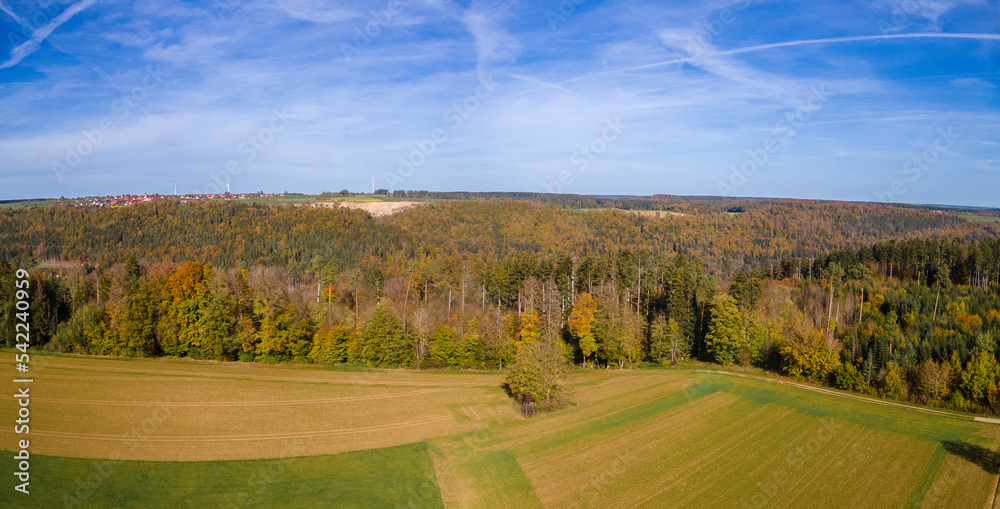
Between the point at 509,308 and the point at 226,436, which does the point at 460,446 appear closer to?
the point at 226,436

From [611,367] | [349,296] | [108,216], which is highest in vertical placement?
[108,216]

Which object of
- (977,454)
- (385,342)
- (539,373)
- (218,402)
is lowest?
(977,454)

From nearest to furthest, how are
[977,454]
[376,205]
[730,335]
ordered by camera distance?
[977,454] → [730,335] → [376,205]

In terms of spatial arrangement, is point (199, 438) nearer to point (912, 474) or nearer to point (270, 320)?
point (270, 320)

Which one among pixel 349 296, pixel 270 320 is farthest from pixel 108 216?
pixel 270 320

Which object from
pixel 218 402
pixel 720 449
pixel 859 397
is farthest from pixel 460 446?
pixel 859 397

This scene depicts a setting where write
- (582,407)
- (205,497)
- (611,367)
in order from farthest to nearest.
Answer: (611,367)
(582,407)
(205,497)

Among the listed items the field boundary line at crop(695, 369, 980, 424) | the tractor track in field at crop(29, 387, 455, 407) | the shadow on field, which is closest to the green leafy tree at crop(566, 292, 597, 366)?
the field boundary line at crop(695, 369, 980, 424)
